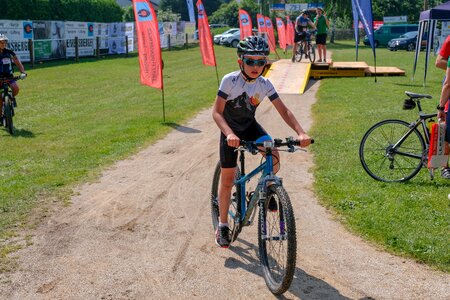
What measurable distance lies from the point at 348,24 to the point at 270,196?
73.1 m

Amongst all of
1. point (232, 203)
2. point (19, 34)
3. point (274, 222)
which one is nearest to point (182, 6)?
point (19, 34)

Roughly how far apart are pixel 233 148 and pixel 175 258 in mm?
1156

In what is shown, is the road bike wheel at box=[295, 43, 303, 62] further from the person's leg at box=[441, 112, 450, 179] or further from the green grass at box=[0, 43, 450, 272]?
the person's leg at box=[441, 112, 450, 179]

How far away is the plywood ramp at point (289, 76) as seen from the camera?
58.8 feet

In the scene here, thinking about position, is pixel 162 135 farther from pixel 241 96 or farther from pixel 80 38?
pixel 80 38

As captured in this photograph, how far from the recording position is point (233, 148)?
5.05m

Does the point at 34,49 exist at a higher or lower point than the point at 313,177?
higher

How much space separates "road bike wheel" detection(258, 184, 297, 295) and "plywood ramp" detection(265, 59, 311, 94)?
13124mm

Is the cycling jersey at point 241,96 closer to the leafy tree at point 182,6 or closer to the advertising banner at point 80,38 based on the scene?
the advertising banner at point 80,38

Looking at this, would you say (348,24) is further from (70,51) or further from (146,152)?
(146,152)

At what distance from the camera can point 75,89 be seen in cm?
2039

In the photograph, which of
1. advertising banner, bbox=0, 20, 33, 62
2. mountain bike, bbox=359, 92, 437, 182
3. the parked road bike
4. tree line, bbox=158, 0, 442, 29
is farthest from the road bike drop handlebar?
tree line, bbox=158, 0, 442, 29

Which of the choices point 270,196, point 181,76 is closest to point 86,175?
point 270,196

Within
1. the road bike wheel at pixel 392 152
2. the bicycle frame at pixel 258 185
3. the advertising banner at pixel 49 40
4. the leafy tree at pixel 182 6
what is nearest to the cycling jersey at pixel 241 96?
the bicycle frame at pixel 258 185
